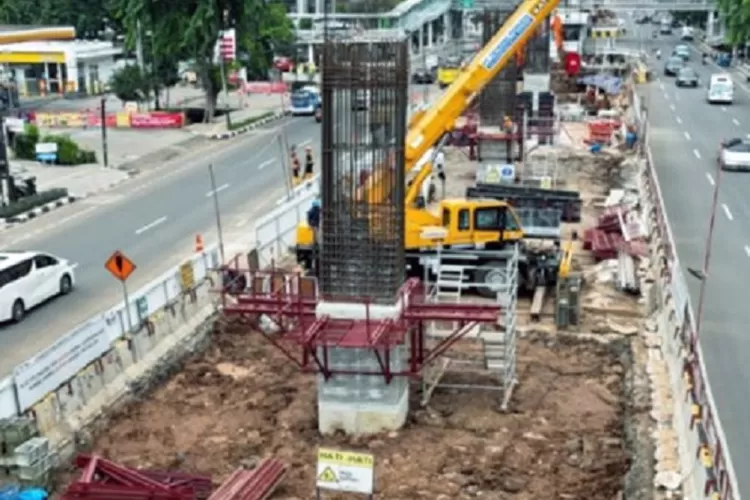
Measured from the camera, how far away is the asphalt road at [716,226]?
18.5 m

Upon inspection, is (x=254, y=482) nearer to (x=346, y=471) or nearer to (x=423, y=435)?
(x=346, y=471)

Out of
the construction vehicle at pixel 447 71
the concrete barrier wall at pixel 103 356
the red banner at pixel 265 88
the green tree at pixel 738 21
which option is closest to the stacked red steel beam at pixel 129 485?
the concrete barrier wall at pixel 103 356

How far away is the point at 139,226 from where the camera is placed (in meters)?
33.3

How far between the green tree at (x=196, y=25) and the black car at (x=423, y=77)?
1912cm

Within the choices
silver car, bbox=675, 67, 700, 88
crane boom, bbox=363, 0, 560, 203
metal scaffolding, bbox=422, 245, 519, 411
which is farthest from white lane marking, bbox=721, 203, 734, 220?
silver car, bbox=675, 67, 700, 88

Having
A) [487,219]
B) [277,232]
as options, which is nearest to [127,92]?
[277,232]

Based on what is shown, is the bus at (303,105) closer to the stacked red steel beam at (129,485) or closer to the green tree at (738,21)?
the green tree at (738,21)

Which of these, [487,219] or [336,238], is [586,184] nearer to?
[487,219]

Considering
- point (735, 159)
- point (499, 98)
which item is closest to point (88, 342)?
point (735, 159)

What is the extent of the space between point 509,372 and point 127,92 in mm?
47602

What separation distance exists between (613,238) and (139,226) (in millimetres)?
14418

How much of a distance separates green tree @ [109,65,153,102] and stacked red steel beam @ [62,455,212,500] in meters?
49.1

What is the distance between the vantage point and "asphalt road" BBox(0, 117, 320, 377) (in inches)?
940

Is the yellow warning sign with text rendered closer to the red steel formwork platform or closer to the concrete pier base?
the red steel formwork platform
